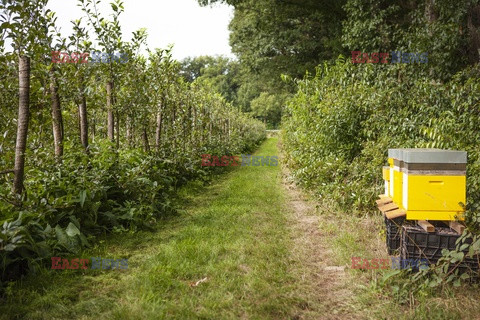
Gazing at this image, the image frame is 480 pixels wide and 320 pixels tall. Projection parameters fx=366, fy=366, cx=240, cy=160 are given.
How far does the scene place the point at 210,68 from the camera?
7800cm

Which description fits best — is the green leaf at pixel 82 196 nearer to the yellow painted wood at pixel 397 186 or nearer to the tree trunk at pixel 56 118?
the tree trunk at pixel 56 118

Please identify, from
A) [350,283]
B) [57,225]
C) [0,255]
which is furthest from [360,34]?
[0,255]

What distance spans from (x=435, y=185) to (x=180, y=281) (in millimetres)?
2608

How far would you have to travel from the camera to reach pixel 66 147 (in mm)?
5898

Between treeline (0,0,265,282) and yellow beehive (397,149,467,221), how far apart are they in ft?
11.5

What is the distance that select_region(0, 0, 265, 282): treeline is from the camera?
3748 millimetres

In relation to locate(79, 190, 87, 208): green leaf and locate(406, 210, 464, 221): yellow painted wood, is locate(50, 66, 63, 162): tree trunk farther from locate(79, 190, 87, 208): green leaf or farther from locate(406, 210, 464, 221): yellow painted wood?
locate(406, 210, 464, 221): yellow painted wood

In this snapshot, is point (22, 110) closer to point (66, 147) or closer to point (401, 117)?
point (66, 147)

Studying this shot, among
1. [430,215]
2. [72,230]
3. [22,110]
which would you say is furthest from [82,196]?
[430,215]

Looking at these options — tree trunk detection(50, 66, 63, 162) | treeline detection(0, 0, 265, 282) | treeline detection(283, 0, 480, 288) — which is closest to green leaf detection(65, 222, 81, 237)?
treeline detection(0, 0, 265, 282)

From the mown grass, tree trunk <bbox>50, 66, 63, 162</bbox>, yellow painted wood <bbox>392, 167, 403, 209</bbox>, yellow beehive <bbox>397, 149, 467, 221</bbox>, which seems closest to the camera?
the mown grass

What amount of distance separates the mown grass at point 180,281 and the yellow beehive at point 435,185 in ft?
4.69

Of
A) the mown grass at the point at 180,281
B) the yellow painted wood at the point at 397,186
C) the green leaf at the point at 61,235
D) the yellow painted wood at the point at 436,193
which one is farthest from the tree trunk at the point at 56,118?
the yellow painted wood at the point at 436,193

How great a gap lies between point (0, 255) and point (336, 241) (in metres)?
3.79
